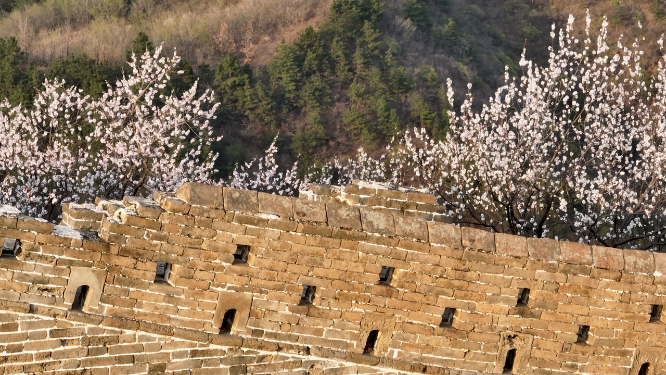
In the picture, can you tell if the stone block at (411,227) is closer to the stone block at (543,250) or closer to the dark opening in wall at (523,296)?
the stone block at (543,250)

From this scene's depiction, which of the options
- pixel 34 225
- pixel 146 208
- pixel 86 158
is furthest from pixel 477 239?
pixel 86 158

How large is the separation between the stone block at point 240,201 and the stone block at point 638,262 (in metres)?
2.77

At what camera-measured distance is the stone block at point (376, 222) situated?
19.5ft

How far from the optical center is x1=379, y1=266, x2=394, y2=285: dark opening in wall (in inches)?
240

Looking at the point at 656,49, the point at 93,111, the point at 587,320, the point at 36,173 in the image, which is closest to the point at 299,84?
the point at 93,111

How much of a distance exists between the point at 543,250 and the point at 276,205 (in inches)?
77.7

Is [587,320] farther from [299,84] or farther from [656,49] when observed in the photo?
[656,49]

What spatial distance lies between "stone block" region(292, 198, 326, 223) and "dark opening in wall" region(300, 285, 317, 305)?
0.49 meters

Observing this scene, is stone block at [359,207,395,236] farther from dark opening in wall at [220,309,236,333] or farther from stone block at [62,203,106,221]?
stone block at [62,203,106,221]

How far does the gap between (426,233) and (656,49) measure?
→ 4518 cm

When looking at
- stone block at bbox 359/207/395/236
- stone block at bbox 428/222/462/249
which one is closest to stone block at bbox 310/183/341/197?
stone block at bbox 359/207/395/236

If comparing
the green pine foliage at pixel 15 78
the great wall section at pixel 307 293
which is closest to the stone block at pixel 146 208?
the great wall section at pixel 307 293

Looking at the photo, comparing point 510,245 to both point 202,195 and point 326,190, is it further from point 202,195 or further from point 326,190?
point 202,195

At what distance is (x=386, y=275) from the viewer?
6.14m
